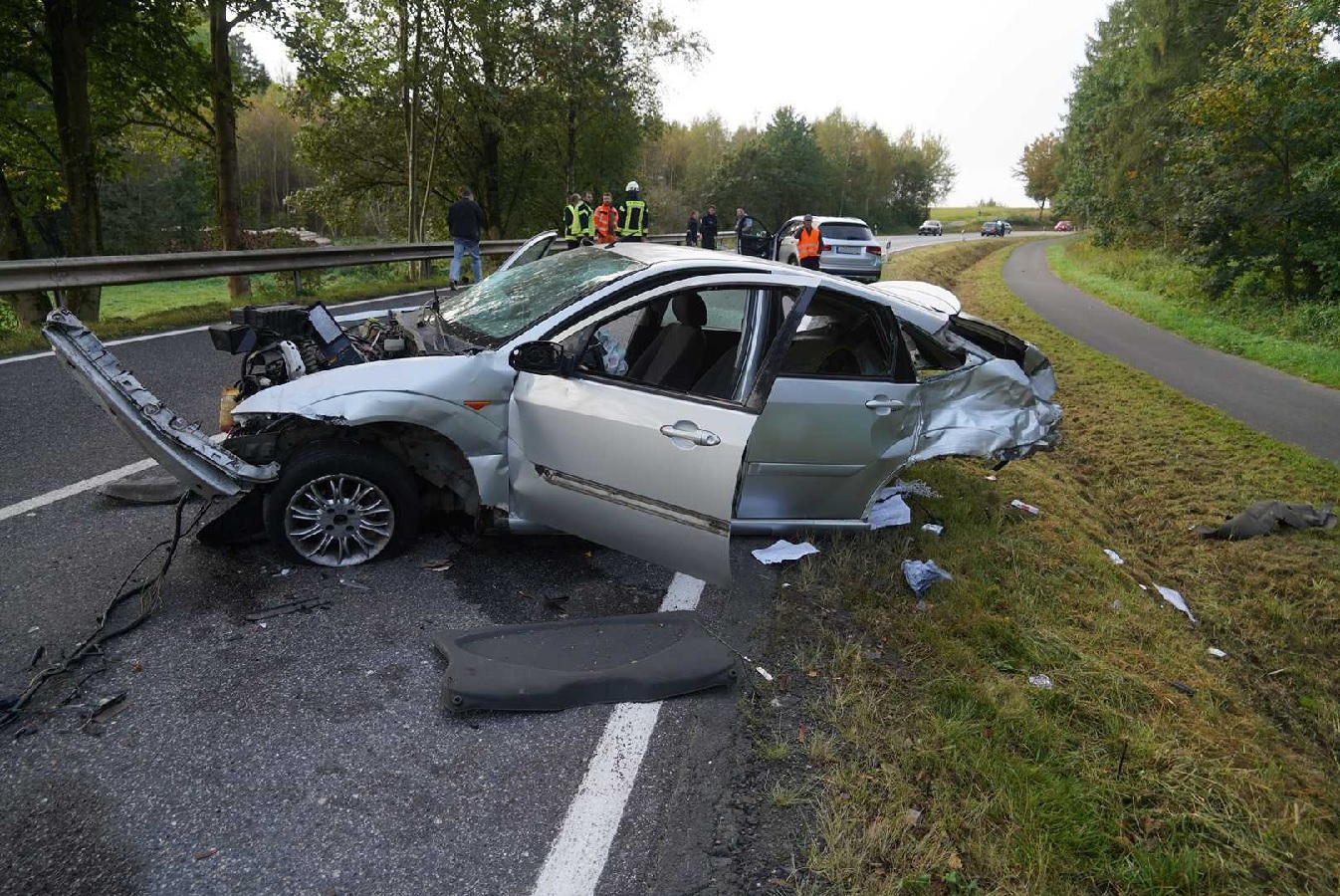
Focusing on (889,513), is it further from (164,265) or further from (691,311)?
(164,265)

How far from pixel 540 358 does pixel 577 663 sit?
1.34m

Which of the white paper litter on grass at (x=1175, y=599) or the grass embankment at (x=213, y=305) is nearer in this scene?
the white paper litter on grass at (x=1175, y=599)

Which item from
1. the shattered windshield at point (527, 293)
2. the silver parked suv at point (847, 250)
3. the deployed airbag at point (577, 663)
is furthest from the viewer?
the silver parked suv at point (847, 250)

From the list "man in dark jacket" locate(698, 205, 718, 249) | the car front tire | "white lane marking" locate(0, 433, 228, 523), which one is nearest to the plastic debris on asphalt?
the car front tire

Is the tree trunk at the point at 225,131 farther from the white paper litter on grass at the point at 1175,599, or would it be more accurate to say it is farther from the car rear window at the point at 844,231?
the white paper litter on grass at the point at 1175,599

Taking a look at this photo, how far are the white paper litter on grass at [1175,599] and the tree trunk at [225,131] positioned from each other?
14.5m

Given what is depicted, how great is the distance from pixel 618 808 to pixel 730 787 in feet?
1.30

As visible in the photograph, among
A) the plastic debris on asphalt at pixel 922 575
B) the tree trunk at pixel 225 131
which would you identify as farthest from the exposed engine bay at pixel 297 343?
the tree trunk at pixel 225 131

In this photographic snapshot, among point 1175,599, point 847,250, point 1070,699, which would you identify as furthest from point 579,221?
point 1070,699

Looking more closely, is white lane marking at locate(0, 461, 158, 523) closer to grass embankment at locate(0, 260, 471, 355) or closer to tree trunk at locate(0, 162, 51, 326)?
grass embankment at locate(0, 260, 471, 355)

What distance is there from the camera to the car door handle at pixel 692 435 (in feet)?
10.7

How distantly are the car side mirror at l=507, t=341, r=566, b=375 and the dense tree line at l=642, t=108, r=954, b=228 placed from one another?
89.1 feet

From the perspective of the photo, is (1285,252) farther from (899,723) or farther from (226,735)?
(226,735)

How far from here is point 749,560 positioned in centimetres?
442
